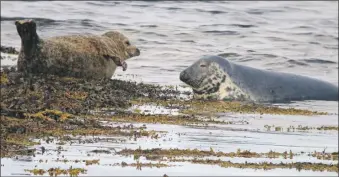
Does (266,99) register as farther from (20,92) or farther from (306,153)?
(306,153)

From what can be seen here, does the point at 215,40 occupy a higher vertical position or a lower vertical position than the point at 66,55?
higher

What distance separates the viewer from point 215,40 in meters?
22.9

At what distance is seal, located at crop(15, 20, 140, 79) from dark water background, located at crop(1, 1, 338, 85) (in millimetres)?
1809

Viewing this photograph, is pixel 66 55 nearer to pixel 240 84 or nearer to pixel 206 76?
pixel 206 76

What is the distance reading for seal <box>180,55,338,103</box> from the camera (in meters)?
13.3

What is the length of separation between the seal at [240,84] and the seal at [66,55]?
3.54 feet

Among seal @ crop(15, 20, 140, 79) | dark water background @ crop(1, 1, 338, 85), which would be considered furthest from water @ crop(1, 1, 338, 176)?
seal @ crop(15, 20, 140, 79)

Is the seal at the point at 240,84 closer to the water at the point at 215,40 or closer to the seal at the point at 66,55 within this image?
the water at the point at 215,40

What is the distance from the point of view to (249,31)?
2469 cm

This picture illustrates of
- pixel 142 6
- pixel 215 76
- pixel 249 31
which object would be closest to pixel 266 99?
pixel 215 76

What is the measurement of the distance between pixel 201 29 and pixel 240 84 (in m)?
11.4

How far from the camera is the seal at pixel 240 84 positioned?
13.3 meters

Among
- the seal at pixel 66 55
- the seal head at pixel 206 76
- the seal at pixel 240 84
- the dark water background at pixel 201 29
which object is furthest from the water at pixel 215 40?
the seal at pixel 66 55

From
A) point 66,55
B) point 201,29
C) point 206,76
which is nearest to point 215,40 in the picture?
point 201,29
